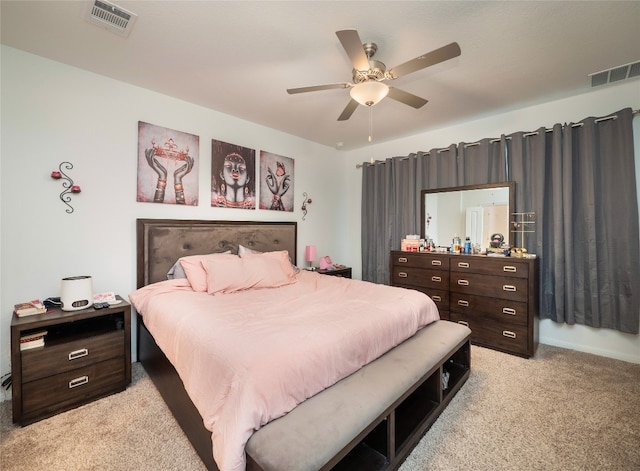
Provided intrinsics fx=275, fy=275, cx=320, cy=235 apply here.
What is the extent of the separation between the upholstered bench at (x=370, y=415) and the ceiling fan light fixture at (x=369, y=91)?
1757 millimetres

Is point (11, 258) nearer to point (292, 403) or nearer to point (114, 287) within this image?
point (114, 287)

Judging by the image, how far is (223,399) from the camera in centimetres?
120

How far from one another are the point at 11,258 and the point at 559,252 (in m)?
4.84

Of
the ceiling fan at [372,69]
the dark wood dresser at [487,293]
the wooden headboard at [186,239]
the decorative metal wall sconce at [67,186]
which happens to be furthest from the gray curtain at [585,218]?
the decorative metal wall sconce at [67,186]

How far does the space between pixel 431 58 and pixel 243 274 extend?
2.22 meters

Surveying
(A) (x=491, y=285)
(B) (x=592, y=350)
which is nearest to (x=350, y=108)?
(A) (x=491, y=285)

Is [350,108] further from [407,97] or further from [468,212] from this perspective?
[468,212]

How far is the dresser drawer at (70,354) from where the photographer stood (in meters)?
1.79

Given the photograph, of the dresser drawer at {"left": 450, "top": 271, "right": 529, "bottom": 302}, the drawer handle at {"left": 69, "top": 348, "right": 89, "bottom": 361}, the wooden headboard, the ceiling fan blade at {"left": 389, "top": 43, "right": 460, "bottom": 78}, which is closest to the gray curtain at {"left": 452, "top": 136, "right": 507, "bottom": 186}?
the dresser drawer at {"left": 450, "top": 271, "right": 529, "bottom": 302}

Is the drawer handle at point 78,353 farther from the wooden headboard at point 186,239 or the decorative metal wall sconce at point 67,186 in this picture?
the decorative metal wall sconce at point 67,186

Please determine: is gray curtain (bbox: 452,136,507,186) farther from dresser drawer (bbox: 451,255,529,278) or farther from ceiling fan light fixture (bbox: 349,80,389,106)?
ceiling fan light fixture (bbox: 349,80,389,106)

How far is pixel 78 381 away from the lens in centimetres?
196

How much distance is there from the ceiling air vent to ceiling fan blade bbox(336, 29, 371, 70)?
53.8 inches

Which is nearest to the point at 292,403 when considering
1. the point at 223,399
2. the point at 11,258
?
the point at 223,399
